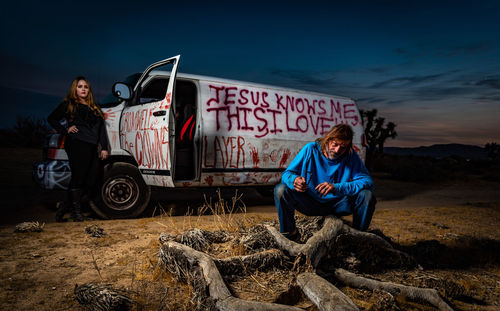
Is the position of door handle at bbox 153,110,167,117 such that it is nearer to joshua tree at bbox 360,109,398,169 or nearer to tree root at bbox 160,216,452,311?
tree root at bbox 160,216,452,311

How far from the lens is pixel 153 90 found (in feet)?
17.8

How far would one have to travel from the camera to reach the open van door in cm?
459

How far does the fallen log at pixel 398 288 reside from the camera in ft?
8.20

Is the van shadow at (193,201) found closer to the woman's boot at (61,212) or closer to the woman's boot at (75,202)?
the woman's boot at (75,202)

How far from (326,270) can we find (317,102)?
13.2 ft

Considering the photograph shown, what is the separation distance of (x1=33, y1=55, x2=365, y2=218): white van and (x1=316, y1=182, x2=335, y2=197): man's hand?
239cm

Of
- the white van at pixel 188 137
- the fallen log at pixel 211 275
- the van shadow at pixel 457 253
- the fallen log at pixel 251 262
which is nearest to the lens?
the fallen log at pixel 211 275

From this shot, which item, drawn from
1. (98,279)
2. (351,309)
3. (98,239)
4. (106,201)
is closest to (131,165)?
(106,201)

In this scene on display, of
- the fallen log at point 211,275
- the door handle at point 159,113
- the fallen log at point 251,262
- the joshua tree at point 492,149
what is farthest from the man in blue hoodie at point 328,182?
the joshua tree at point 492,149

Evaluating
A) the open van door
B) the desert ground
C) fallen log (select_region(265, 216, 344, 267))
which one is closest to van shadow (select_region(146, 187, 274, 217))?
the desert ground

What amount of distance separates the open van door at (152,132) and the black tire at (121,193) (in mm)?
163

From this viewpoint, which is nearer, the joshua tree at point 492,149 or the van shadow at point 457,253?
the van shadow at point 457,253

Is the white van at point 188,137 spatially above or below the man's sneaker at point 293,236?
above

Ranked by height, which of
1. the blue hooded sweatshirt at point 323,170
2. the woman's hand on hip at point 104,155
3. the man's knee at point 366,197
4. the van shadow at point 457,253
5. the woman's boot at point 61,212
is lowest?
the van shadow at point 457,253
